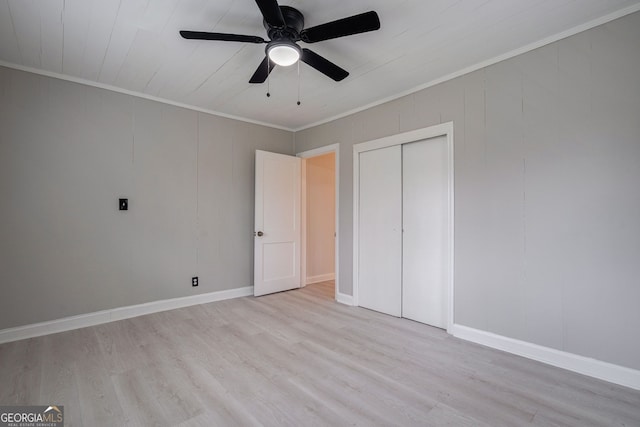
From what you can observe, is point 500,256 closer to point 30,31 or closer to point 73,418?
point 73,418

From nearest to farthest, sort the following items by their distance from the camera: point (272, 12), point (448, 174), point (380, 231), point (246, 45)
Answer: point (272, 12) → point (246, 45) → point (448, 174) → point (380, 231)

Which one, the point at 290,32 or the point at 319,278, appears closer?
the point at 290,32

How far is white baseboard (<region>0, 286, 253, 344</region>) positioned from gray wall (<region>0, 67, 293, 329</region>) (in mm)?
63

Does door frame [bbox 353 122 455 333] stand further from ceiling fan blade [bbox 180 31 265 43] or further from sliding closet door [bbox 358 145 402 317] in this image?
ceiling fan blade [bbox 180 31 265 43]

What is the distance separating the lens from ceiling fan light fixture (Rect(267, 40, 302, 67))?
1.93 metres

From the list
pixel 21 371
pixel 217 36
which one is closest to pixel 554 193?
pixel 217 36

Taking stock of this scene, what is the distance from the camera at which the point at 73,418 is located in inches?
67.6

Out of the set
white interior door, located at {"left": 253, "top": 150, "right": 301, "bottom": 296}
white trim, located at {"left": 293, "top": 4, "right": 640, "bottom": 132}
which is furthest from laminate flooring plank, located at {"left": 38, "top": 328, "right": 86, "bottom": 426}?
white trim, located at {"left": 293, "top": 4, "right": 640, "bottom": 132}

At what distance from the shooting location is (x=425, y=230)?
3281 mm

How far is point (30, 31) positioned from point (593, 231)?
454 centimetres

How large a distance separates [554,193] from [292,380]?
8.12 ft

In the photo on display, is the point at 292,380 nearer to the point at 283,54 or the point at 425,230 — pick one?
the point at 425,230

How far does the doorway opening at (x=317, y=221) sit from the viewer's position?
15.9ft

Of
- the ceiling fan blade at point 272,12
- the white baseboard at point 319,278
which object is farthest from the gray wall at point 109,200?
the ceiling fan blade at point 272,12
